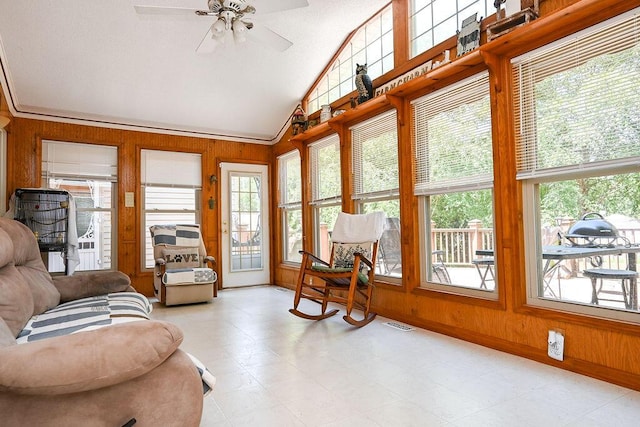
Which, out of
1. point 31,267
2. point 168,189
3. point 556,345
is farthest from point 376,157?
point 168,189

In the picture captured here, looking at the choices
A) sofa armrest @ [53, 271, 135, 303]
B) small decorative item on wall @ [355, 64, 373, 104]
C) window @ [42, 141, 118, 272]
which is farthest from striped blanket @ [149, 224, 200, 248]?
small decorative item on wall @ [355, 64, 373, 104]

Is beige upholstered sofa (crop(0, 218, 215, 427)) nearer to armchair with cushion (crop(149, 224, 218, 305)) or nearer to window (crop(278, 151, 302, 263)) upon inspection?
armchair with cushion (crop(149, 224, 218, 305))

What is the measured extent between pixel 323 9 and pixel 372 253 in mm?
2460

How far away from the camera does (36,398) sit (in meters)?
1.04

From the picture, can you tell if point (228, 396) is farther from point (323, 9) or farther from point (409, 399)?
point (323, 9)

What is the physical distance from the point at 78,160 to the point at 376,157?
12.6 ft

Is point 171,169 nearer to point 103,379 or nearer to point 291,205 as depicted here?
point 291,205

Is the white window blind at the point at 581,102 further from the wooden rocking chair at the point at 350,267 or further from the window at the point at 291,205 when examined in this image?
the window at the point at 291,205

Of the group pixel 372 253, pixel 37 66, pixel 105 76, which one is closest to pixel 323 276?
pixel 372 253

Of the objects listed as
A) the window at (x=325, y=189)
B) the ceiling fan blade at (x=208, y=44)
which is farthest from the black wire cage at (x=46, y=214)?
the window at (x=325, y=189)

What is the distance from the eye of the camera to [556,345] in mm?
2340

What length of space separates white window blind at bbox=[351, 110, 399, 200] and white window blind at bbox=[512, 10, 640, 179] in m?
1.31

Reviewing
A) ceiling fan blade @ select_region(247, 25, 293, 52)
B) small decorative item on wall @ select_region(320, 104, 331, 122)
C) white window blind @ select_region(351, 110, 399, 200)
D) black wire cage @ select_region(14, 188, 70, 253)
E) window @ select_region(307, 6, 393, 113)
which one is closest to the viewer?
ceiling fan blade @ select_region(247, 25, 293, 52)

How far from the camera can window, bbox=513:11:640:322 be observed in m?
2.13
